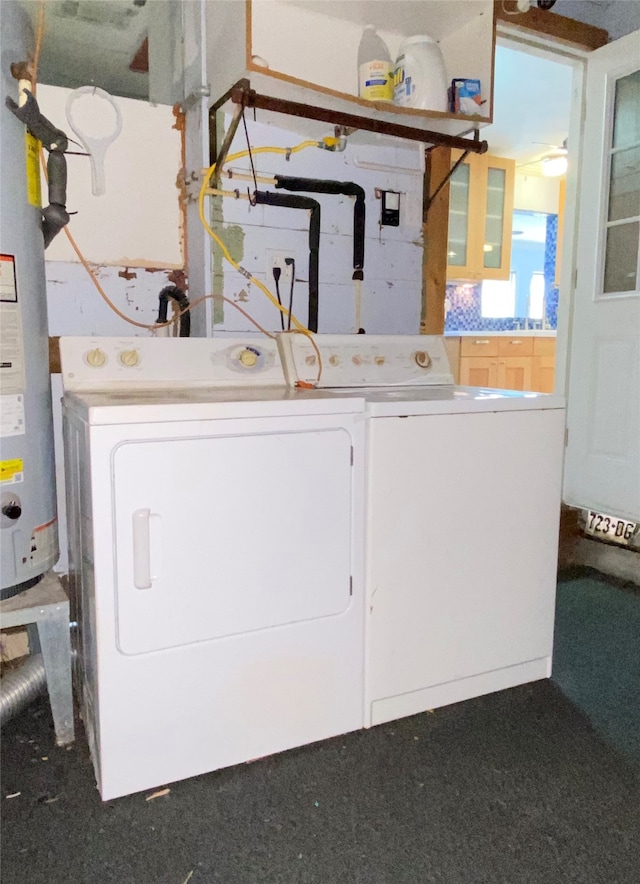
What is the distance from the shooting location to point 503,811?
1341mm

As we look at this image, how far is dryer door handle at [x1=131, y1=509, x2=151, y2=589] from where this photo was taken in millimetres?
1277

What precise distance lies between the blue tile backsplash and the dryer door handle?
176 inches

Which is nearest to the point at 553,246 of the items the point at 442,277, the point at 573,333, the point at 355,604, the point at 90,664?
the point at 573,333

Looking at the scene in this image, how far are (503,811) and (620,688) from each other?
27.9 inches

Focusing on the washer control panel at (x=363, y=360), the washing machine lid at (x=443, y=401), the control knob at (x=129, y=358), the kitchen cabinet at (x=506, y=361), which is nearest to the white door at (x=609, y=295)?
the washer control panel at (x=363, y=360)

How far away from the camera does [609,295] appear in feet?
8.87

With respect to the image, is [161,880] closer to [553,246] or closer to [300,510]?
[300,510]

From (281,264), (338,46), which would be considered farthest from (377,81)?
(281,264)

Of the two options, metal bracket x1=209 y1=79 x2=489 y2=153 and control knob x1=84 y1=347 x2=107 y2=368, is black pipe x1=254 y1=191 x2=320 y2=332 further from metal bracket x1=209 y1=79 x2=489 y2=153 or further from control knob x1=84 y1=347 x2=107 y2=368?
control knob x1=84 y1=347 x2=107 y2=368

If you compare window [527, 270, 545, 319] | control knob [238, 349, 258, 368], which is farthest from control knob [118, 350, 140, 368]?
window [527, 270, 545, 319]

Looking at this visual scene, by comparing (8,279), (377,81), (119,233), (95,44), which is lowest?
(8,279)

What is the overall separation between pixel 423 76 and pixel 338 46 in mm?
338

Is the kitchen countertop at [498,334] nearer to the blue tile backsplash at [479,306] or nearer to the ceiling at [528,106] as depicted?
the blue tile backsplash at [479,306]

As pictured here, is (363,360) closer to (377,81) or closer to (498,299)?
(377,81)
